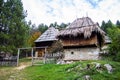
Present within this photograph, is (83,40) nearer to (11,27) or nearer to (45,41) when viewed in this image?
(11,27)

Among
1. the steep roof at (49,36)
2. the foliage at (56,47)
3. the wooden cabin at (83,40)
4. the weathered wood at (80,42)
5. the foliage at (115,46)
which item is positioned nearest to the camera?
the foliage at (115,46)

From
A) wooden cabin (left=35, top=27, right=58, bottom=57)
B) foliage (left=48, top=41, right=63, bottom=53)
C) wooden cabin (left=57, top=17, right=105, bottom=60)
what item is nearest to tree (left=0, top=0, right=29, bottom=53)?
foliage (left=48, top=41, right=63, bottom=53)

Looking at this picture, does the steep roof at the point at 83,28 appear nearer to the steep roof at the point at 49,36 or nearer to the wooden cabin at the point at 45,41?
the wooden cabin at the point at 45,41

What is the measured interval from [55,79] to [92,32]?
9.22 m

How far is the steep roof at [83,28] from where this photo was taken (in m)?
20.7

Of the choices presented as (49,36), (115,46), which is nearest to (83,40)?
(115,46)

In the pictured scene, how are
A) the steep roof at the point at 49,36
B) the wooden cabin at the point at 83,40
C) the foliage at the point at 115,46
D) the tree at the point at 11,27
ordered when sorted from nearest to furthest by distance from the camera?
the foliage at the point at 115,46 < the wooden cabin at the point at 83,40 < the tree at the point at 11,27 < the steep roof at the point at 49,36

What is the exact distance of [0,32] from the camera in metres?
25.5

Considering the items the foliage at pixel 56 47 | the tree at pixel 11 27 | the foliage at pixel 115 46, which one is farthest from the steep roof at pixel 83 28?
the tree at pixel 11 27

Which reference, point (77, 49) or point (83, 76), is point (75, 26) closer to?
point (77, 49)

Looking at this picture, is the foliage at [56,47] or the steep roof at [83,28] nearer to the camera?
the steep roof at [83,28]

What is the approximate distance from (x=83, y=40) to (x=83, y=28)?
1.27 metres

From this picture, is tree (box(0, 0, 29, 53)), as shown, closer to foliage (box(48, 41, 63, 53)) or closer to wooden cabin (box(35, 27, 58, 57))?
foliage (box(48, 41, 63, 53))

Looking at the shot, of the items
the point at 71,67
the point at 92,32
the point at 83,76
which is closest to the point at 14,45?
the point at 92,32
